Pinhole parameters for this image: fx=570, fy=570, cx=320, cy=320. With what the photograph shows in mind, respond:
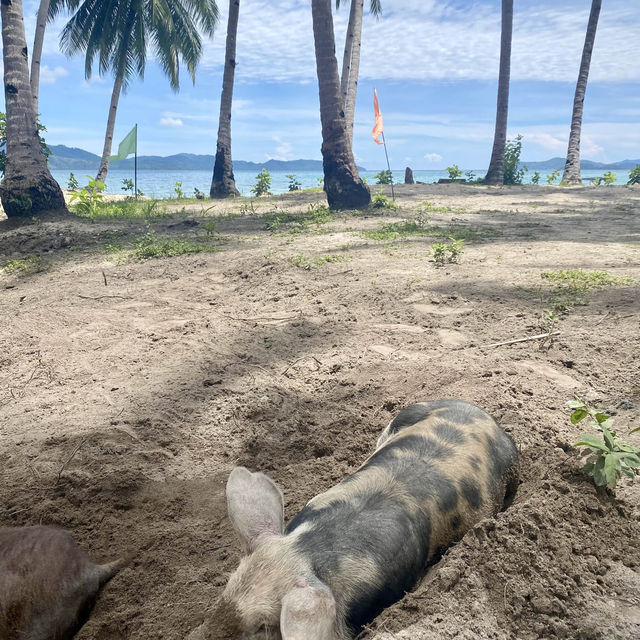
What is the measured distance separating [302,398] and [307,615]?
87.9 inches

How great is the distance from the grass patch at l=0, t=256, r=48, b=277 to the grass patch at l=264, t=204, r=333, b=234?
127 inches

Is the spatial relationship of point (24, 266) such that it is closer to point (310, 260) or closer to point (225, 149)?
point (310, 260)

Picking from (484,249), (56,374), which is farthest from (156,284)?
(484,249)

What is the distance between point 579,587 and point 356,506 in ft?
2.82

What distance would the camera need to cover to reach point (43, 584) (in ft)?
7.45

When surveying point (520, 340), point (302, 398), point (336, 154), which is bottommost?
point (302, 398)

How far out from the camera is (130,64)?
23.8 metres

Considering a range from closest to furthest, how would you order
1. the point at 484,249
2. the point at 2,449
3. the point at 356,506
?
the point at 356,506 → the point at 2,449 → the point at 484,249

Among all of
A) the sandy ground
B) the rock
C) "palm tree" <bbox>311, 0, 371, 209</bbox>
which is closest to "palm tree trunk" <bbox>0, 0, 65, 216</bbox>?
the sandy ground

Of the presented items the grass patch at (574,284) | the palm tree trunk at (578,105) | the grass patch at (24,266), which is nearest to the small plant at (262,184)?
the palm tree trunk at (578,105)

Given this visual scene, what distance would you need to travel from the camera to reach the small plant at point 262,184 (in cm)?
1609

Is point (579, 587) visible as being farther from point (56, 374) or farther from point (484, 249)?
point (484, 249)

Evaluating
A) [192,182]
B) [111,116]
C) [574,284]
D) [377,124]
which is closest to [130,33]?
[111,116]

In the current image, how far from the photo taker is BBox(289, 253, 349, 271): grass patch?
6402mm
